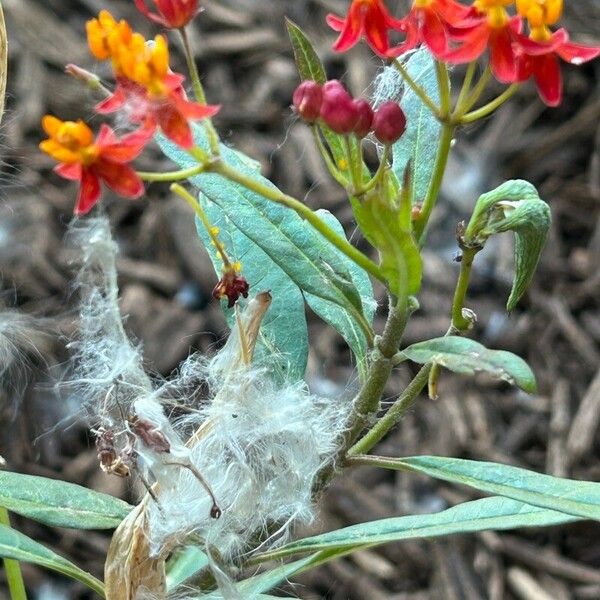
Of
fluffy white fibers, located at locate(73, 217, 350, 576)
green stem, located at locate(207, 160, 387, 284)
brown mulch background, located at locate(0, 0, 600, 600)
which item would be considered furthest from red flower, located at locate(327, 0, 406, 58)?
brown mulch background, located at locate(0, 0, 600, 600)

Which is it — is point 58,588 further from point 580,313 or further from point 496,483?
point 496,483

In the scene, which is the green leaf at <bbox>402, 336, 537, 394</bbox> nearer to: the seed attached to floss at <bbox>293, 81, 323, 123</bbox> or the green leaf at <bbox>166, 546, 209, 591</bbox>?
the seed attached to floss at <bbox>293, 81, 323, 123</bbox>

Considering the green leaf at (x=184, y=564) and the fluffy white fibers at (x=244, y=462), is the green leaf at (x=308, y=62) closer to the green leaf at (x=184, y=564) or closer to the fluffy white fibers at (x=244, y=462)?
the fluffy white fibers at (x=244, y=462)

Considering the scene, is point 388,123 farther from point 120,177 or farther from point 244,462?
point 244,462

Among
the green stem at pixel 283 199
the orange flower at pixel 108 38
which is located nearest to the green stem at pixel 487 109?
the green stem at pixel 283 199

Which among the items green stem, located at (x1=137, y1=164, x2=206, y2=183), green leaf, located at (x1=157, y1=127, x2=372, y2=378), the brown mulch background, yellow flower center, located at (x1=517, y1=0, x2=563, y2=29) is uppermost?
yellow flower center, located at (x1=517, y1=0, x2=563, y2=29)

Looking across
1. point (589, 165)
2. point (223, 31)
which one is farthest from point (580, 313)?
point (223, 31)

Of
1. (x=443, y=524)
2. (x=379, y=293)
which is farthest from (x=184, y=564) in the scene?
(x=379, y=293)
